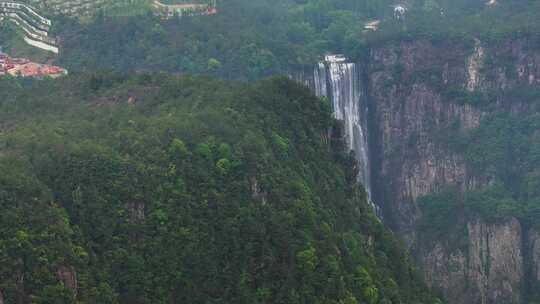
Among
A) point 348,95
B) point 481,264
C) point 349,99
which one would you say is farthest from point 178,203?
point 348,95

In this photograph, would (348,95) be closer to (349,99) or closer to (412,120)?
(349,99)

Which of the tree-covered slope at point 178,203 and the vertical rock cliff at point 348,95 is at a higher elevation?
the tree-covered slope at point 178,203

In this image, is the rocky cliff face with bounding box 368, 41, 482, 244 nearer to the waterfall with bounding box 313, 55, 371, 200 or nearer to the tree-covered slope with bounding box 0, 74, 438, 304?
the waterfall with bounding box 313, 55, 371, 200

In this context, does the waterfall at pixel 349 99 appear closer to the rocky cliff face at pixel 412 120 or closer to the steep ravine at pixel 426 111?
the steep ravine at pixel 426 111

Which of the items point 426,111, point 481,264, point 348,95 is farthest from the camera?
point 426,111

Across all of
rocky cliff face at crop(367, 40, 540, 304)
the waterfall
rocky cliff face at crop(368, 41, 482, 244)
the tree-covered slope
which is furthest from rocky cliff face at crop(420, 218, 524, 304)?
the tree-covered slope

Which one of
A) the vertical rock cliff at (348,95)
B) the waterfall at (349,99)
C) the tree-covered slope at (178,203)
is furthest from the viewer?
the waterfall at (349,99)

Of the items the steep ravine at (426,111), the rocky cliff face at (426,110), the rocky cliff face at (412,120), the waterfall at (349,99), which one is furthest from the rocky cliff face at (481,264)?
the waterfall at (349,99)
